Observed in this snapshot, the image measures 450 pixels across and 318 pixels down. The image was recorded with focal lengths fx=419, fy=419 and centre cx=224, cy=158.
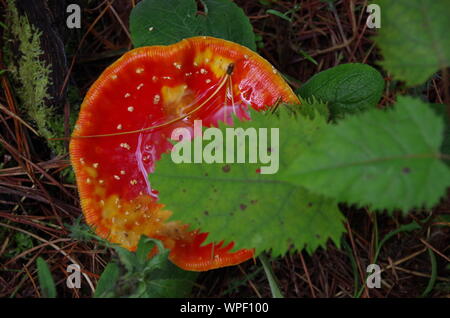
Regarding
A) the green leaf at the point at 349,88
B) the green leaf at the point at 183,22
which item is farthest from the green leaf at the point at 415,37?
the green leaf at the point at 183,22

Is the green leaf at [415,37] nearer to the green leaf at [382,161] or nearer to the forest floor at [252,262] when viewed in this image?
the green leaf at [382,161]

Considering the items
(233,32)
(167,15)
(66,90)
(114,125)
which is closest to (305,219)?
(114,125)

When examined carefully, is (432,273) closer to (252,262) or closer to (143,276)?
(252,262)

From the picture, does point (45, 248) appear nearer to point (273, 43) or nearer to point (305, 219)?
point (305, 219)

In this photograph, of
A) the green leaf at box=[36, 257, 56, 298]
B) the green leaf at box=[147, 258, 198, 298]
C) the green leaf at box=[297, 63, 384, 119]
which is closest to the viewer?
the green leaf at box=[36, 257, 56, 298]

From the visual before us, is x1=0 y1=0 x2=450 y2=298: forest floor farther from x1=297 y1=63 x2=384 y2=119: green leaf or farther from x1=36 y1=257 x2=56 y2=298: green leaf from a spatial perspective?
x1=36 y1=257 x2=56 y2=298: green leaf

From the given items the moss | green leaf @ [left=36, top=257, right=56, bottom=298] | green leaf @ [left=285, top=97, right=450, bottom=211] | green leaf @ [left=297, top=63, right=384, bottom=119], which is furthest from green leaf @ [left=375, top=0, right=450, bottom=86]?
the moss
